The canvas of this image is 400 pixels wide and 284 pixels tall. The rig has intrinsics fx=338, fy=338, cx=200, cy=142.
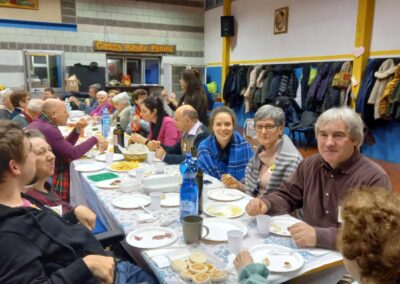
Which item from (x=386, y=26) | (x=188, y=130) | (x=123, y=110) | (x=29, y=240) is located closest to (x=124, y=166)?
(x=188, y=130)

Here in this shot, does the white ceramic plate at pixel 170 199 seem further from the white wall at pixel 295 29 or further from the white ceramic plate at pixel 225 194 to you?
the white wall at pixel 295 29

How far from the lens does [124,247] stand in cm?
208

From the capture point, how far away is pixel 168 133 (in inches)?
158

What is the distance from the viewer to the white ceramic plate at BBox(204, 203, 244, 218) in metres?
Answer: 1.93

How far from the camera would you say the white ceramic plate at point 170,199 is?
2.08 meters

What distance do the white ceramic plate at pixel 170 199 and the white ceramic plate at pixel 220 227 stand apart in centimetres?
30

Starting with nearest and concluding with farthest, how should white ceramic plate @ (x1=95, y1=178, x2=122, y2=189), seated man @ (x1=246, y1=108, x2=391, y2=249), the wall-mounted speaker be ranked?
1. seated man @ (x1=246, y1=108, x2=391, y2=249)
2. white ceramic plate @ (x1=95, y1=178, x2=122, y2=189)
3. the wall-mounted speaker

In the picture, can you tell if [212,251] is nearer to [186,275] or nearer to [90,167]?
[186,275]

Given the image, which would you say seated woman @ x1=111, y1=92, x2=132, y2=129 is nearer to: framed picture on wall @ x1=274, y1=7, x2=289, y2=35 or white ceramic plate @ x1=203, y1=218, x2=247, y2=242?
white ceramic plate @ x1=203, y1=218, x2=247, y2=242

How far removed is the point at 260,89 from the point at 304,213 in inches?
249

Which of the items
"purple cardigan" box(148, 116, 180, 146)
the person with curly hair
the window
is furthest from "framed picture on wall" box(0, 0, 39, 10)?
the person with curly hair

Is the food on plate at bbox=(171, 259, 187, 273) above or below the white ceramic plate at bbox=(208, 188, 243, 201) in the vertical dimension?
below

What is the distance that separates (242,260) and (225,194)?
92 cm

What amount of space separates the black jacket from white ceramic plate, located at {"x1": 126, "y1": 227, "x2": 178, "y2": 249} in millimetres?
272
